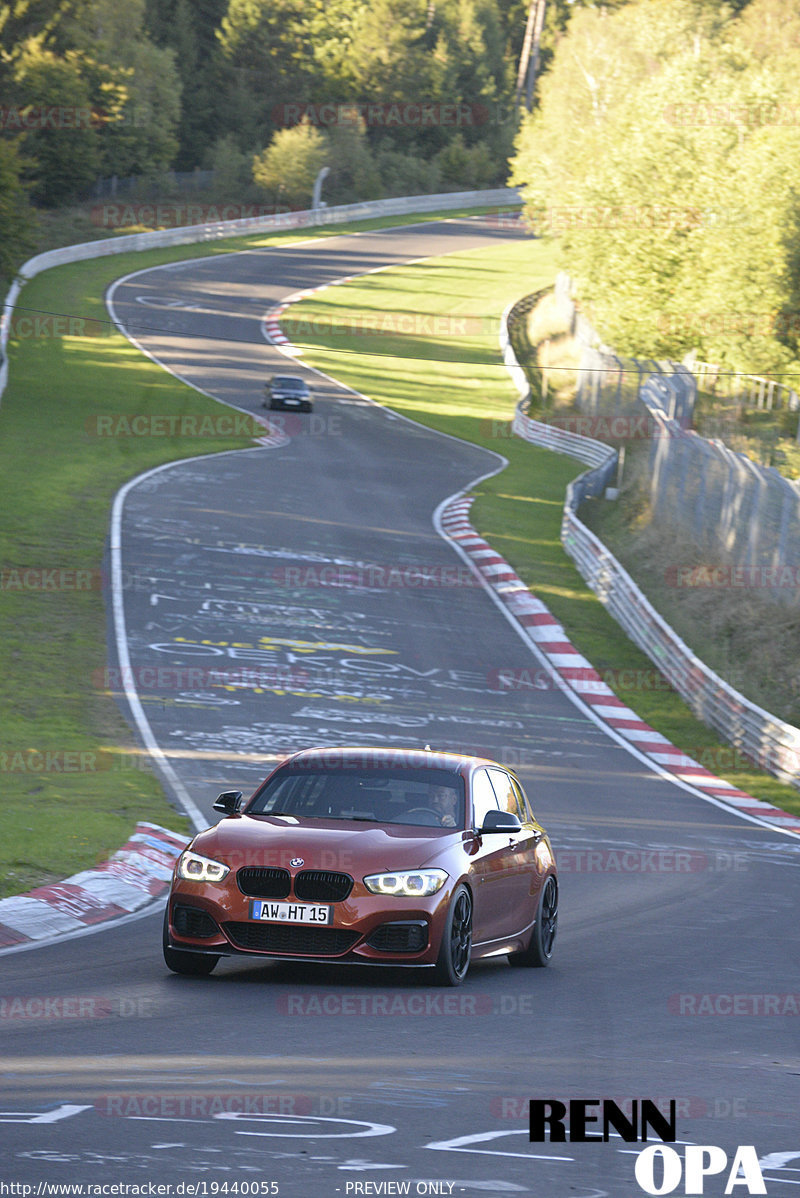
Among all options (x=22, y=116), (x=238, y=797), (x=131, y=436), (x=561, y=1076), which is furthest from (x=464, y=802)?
(x=22, y=116)

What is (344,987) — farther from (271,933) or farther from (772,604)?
(772,604)

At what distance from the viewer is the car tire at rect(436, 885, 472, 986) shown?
9.20 m

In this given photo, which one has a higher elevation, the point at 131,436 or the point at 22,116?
the point at 22,116

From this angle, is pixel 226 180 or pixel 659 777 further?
pixel 226 180

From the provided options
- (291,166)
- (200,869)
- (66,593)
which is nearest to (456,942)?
(200,869)

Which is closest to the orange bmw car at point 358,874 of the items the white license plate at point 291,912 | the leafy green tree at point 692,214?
the white license plate at point 291,912

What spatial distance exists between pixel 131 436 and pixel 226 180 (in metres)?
58.6

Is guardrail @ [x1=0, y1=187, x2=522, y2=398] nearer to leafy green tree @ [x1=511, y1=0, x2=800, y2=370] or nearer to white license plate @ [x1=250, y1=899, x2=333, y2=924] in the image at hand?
leafy green tree @ [x1=511, y1=0, x2=800, y2=370]

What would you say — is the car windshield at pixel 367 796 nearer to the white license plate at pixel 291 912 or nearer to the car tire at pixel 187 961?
the white license plate at pixel 291 912

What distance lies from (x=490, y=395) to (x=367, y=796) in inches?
1913

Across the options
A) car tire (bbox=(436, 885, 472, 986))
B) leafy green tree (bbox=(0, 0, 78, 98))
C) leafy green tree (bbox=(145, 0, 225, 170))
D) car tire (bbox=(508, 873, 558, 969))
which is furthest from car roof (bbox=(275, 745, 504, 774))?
leafy green tree (bbox=(145, 0, 225, 170))

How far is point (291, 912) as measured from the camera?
907 cm

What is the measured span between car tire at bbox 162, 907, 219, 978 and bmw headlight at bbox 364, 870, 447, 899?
3.44 feet

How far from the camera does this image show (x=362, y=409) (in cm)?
5216
